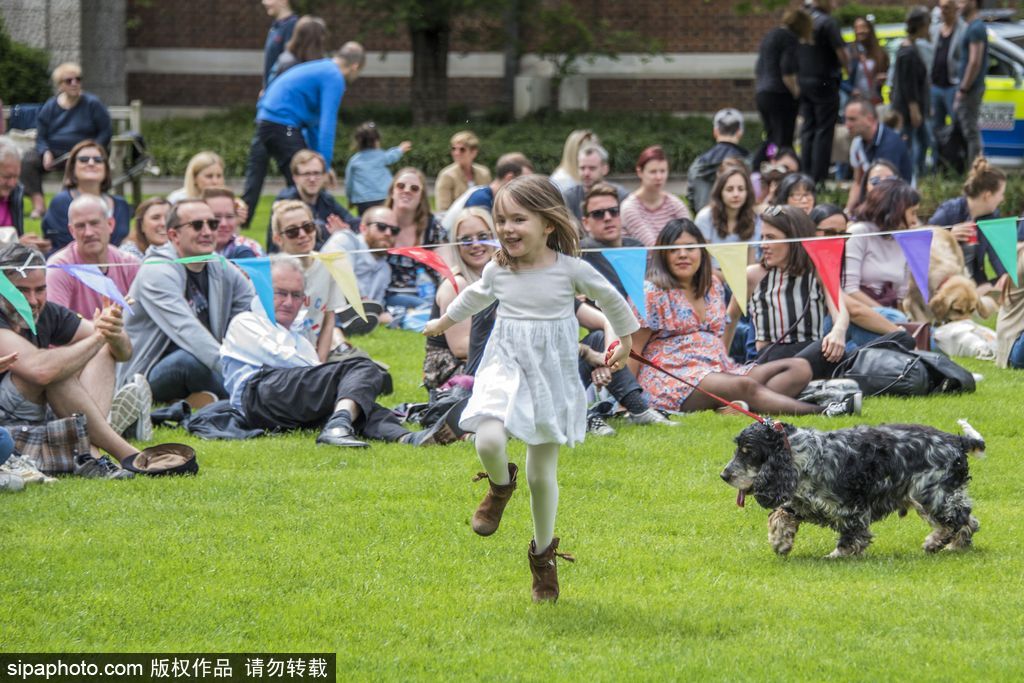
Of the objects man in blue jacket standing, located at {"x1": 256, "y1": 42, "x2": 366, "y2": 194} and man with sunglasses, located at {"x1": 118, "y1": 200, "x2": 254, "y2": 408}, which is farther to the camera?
man in blue jacket standing, located at {"x1": 256, "y1": 42, "x2": 366, "y2": 194}

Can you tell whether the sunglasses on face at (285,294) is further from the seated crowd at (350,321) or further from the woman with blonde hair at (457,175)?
the woman with blonde hair at (457,175)

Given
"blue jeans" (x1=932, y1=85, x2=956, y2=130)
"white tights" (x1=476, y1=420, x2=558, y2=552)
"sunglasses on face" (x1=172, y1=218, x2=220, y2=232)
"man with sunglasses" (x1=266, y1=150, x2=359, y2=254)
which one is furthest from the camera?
"blue jeans" (x1=932, y1=85, x2=956, y2=130)

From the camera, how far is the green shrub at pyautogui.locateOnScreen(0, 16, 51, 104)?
26.0 m

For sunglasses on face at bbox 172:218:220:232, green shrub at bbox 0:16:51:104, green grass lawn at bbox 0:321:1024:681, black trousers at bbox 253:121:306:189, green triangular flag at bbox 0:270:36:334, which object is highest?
green shrub at bbox 0:16:51:104

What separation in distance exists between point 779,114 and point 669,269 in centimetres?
927

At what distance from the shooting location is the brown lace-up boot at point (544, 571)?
5930mm

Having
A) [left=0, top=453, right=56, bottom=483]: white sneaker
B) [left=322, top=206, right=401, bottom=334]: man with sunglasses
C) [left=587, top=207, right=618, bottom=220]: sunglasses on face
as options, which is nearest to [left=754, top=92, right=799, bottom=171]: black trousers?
[left=322, top=206, right=401, bottom=334]: man with sunglasses

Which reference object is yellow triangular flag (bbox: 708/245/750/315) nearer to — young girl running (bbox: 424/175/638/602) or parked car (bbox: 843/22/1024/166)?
young girl running (bbox: 424/175/638/602)

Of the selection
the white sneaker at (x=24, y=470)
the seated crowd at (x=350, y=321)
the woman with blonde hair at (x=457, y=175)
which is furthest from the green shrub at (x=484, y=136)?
the white sneaker at (x=24, y=470)

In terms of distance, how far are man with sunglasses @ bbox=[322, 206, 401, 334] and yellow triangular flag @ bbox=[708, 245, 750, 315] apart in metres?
4.26

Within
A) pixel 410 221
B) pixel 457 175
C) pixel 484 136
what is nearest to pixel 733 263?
pixel 410 221

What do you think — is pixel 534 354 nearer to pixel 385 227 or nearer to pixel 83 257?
pixel 83 257

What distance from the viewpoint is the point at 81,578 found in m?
6.32

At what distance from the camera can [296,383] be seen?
375 inches
